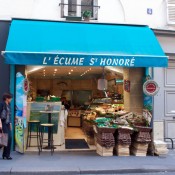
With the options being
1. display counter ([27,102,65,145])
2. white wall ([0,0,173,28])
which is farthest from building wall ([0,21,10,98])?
display counter ([27,102,65,145])

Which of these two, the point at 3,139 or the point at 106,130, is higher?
the point at 106,130

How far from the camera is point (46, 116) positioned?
11703 millimetres

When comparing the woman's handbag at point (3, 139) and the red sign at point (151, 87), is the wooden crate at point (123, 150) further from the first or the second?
the woman's handbag at point (3, 139)

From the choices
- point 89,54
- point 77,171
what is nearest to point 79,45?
point 89,54

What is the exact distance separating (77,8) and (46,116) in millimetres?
3801

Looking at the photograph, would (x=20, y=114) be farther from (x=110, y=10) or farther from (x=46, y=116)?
(x=110, y=10)

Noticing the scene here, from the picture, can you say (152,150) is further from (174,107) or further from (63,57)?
(63,57)

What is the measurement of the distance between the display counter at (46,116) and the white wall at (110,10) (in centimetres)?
289

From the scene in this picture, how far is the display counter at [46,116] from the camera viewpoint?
1158 cm

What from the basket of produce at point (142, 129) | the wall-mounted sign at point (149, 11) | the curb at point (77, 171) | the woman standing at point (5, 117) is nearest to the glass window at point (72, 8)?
the wall-mounted sign at point (149, 11)

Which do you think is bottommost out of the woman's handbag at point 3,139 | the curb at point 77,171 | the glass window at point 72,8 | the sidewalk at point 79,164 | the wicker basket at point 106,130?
the curb at point 77,171

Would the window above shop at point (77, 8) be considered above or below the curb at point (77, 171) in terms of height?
above

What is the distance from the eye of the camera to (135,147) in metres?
10.5

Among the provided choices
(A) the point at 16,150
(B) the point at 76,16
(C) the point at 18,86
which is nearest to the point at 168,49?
(B) the point at 76,16
